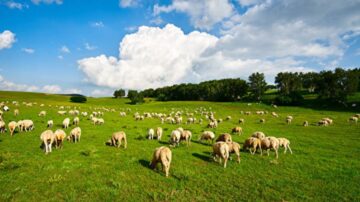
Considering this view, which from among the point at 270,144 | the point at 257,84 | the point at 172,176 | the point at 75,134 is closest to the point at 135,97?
the point at 257,84

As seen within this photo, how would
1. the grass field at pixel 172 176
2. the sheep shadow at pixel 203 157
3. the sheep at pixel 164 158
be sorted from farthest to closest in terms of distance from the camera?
the sheep shadow at pixel 203 157
the sheep at pixel 164 158
the grass field at pixel 172 176

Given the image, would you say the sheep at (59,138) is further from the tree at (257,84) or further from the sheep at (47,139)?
the tree at (257,84)

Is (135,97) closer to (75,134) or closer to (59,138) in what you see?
(75,134)

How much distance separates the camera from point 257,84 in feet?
377

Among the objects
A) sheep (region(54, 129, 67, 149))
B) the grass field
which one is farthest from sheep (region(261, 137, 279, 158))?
sheep (region(54, 129, 67, 149))

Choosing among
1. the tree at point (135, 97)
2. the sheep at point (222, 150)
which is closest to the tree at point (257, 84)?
the tree at point (135, 97)

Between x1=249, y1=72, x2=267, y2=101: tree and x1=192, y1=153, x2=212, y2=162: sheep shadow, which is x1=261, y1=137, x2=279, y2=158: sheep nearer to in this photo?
x1=192, y1=153, x2=212, y2=162: sheep shadow

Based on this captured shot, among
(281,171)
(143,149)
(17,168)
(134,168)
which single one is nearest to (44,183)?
(17,168)

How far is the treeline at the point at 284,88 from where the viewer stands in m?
87.3

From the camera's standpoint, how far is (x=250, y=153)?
19578 millimetres

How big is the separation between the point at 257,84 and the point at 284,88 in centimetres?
1493

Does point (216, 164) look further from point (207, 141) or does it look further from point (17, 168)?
point (17, 168)

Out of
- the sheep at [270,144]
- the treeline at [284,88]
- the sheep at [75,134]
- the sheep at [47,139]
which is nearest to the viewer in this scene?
the sheep at [47,139]

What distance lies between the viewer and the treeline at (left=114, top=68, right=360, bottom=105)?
286ft
